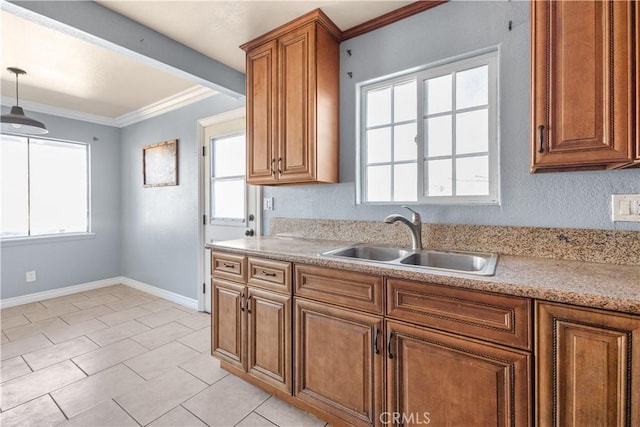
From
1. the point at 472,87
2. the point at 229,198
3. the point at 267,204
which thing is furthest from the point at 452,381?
the point at 229,198

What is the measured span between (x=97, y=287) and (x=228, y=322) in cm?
342

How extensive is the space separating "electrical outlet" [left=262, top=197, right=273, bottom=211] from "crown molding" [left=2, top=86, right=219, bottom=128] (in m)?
1.40

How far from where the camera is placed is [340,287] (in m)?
1.47

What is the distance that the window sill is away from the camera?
11.4ft

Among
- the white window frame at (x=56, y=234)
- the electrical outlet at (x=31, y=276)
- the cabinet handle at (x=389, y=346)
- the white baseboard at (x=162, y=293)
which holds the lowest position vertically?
the white baseboard at (x=162, y=293)

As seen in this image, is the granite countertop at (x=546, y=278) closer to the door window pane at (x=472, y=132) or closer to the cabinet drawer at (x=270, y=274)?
the cabinet drawer at (x=270, y=274)

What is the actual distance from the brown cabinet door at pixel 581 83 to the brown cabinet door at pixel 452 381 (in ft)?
2.72

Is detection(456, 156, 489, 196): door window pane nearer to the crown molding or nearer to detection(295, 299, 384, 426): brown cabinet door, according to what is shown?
detection(295, 299, 384, 426): brown cabinet door

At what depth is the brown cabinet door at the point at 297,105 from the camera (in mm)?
1947

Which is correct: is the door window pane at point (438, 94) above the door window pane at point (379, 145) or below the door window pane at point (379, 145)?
above

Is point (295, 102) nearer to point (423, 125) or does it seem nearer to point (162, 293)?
point (423, 125)

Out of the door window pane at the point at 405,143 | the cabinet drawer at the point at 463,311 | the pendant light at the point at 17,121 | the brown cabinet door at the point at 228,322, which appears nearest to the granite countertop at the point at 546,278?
the cabinet drawer at the point at 463,311

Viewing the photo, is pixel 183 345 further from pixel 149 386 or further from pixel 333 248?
pixel 333 248

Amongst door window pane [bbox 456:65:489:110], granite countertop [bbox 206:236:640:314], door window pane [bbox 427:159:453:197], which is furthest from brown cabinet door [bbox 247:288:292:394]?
door window pane [bbox 456:65:489:110]
